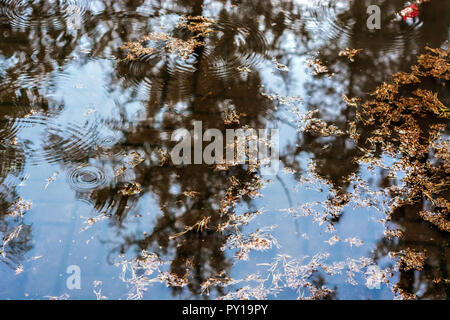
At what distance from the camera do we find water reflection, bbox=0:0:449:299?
2.37m

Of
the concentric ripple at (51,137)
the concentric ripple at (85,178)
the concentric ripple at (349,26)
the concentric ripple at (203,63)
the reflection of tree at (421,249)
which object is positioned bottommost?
the reflection of tree at (421,249)

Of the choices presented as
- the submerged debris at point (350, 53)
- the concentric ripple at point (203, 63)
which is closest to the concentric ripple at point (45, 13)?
the concentric ripple at point (203, 63)

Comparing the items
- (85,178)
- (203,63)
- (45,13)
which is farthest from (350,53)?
(45,13)

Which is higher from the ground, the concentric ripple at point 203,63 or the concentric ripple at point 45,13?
the concentric ripple at point 45,13

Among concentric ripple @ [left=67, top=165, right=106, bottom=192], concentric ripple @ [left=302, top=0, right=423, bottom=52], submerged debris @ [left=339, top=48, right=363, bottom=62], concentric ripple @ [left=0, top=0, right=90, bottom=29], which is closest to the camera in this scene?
concentric ripple @ [left=67, top=165, right=106, bottom=192]

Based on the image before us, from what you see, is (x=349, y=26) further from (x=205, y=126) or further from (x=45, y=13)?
(x=45, y=13)

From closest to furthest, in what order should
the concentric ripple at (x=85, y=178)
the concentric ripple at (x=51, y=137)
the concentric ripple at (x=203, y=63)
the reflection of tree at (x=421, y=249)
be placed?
1. the reflection of tree at (x=421, y=249)
2. the concentric ripple at (x=85, y=178)
3. the concentric ripple at (x=51, y=137)
4. the concentric ripple at (x=203, y=63)

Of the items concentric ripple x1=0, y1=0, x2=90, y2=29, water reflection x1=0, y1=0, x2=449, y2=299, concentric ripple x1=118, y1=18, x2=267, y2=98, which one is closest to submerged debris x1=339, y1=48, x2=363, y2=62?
water reflection x1=0, y1=0, x2=449, y2=299

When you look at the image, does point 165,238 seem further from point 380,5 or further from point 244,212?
point 380,5

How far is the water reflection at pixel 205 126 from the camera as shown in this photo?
2367 millimetres

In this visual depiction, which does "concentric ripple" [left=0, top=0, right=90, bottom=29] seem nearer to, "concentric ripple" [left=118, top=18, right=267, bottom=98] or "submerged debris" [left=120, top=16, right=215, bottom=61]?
"submerged debris" [left=120, top=16, right=215, bottom=61]

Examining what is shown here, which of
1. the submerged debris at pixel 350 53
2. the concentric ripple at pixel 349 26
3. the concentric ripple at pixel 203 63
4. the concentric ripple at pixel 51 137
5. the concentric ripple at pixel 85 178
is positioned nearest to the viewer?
the concentric ripple at pixel 85 178

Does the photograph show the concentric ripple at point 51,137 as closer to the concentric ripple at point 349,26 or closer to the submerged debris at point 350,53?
the submerged debris at point 350,53

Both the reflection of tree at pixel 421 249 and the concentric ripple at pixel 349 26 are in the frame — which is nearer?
the reflection of tree at pixel 421 249
